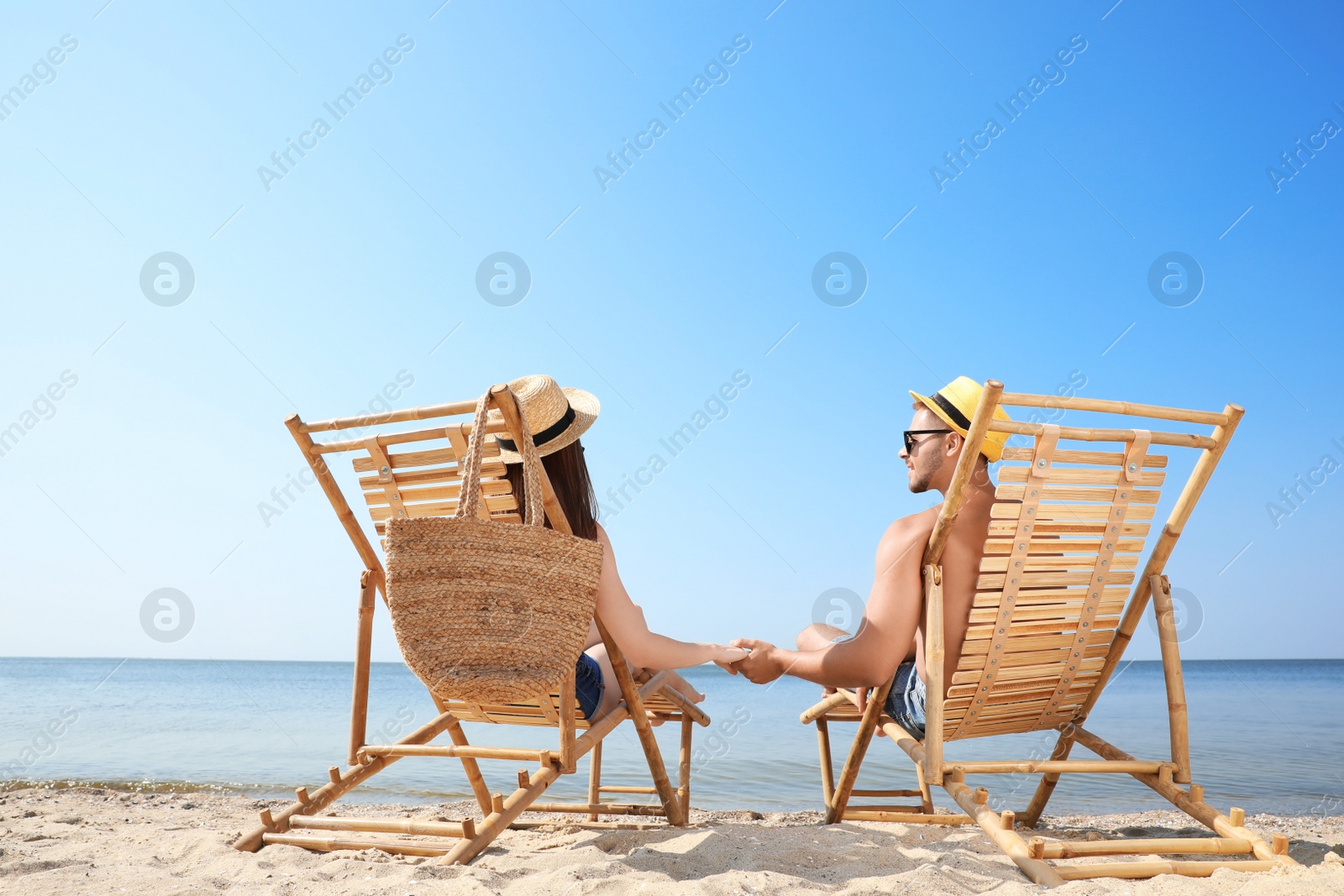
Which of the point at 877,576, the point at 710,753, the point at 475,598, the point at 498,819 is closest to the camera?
the point at 475,598

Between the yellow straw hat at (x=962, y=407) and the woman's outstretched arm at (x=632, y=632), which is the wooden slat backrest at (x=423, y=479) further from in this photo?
the yellow straw hat at (x=962, y=407)

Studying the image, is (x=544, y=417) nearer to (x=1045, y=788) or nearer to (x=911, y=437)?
(x=911, y=437)

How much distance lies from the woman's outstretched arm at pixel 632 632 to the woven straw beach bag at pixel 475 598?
594 millimetres

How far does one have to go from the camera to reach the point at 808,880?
250 centimetres

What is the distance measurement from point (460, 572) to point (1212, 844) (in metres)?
2.48

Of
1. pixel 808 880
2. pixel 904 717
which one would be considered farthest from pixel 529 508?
pixel 904 717

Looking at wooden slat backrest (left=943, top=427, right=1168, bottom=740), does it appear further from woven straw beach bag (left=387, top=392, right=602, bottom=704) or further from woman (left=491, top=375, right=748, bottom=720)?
woven straw beach bag (left=387, top=392, right=602, bottom=704)

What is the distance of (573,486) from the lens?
3.11m

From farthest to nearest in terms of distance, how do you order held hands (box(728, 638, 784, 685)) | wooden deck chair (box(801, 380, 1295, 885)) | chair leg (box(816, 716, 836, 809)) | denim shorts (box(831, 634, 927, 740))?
chair leg (box(816, 716, 836, 809)) → held hands (box(728, 638, 784, 685)) → denim shorts (box(831, 634, 927, 740)) → wooden deck chair (box(801, 380, 1295, 885))

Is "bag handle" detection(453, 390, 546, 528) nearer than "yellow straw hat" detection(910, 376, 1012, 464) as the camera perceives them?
Yes

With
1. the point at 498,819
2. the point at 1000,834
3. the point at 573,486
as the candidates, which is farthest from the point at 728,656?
the point at 1000,834

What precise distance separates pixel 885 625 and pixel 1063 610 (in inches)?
25.9

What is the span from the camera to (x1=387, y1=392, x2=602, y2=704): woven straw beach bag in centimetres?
234

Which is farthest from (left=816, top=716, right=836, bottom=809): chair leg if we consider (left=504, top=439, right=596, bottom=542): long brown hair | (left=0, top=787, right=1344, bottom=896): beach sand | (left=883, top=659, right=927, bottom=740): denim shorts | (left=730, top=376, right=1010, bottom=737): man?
(left=504, top=439, right=596, bottom=542): long brown hair
